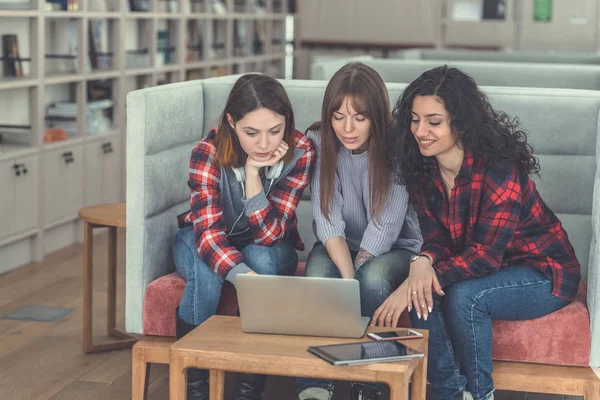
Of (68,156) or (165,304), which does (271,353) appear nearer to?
(165,304)

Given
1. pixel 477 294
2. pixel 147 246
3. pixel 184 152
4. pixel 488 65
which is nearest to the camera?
pixel 477 294

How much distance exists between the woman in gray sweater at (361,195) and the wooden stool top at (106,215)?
29.1 inches

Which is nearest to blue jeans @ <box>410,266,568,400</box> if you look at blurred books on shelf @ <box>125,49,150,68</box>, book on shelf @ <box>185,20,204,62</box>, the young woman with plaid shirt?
the young woman with plaid shirt

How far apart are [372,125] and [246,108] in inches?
13.2

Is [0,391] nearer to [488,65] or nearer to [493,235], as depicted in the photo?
[493,235]

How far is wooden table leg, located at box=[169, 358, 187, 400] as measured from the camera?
204 cm

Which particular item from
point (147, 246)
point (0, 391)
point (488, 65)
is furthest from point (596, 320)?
point (488, 65)

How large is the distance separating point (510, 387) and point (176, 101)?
1.26 meters

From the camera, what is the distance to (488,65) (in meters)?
4.52

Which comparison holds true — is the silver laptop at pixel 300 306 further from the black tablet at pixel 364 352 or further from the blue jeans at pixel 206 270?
the blue jeans at pixel 206 270

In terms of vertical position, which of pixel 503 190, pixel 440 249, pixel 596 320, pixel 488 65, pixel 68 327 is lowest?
pixel 68 327

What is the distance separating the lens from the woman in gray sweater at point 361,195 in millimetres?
2570

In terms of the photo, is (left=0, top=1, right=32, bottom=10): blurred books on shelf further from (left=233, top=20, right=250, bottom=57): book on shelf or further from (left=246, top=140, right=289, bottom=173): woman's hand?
(left=233, top=20, right=250, bottom=57): book on shelf

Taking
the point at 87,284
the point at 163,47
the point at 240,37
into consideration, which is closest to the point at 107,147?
the point at 163,47
